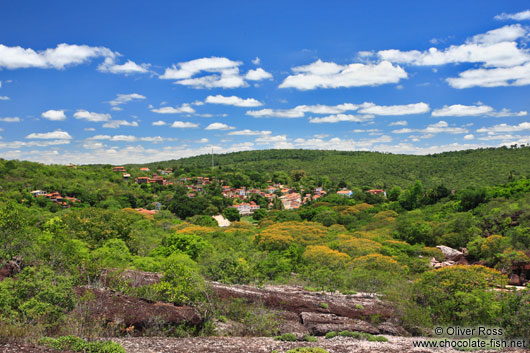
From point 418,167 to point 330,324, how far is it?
12214cm

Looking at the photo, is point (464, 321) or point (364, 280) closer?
point (464, 321)

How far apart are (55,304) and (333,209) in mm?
60059

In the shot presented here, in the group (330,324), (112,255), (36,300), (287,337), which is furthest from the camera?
(112,255)

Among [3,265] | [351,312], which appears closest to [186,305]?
[351,312]

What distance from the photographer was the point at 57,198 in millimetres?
77188

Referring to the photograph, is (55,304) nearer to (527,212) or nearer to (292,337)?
(292,337)

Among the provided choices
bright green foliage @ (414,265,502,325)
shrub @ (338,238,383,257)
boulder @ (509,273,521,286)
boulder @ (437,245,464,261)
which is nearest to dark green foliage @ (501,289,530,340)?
bright green foliage @ (414,265,502,325)

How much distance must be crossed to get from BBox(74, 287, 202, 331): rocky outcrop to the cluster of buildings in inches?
2647

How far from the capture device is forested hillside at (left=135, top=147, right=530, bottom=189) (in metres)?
93.0

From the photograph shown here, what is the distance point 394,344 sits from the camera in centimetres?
1226

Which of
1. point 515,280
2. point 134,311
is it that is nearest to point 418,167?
point 515,280

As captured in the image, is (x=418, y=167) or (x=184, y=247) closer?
(x=184, y=247)

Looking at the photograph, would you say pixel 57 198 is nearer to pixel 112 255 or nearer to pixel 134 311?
pixel 112 255

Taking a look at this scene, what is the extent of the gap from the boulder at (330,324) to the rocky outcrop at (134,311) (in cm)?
458
